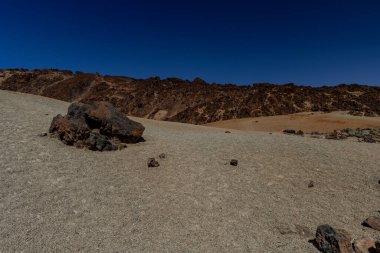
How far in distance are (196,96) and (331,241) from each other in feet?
152

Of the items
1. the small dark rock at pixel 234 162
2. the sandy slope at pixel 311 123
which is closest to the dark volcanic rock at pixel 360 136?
the sandy slope at pixel 311 123

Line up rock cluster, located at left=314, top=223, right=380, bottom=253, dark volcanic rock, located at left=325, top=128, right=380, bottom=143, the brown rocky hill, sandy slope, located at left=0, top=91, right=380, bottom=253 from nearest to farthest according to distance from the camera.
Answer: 1. rock cluster, located at left=314, top=223, right=380, bottom=253
2. sandy slope, located at left=0, top=91, right=380, bottom=253
3. dark volcanic rock, located at left=325, top=128, right=380, bottom=143
4. the brown rocky hill

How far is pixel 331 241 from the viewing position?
6.05 m

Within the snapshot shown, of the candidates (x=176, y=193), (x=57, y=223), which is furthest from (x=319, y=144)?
(x=57, y=223)

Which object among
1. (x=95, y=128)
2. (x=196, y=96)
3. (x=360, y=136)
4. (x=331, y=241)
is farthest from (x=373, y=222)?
(x=196, y=96)

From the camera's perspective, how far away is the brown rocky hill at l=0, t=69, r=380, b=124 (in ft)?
130

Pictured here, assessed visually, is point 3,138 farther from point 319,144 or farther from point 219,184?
point 319,144

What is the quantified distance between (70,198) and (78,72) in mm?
82139

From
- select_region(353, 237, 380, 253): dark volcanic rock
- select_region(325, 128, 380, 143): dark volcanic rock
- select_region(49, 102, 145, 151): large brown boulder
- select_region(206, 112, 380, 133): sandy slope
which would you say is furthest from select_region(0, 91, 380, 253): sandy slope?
select_region(206, 112, 380, 133): sandy slope

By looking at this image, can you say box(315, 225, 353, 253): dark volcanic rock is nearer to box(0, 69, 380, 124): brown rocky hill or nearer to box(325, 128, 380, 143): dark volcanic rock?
box(325, 128, 380, 143): dark volcanic rock

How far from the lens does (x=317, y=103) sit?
4022 centimetres

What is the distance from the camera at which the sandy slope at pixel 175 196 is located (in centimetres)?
647

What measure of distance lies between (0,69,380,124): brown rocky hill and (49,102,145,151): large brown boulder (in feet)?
87.5

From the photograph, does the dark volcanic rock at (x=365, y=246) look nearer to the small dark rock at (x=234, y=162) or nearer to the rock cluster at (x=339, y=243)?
the rock cluster at (x=339, y=243)
